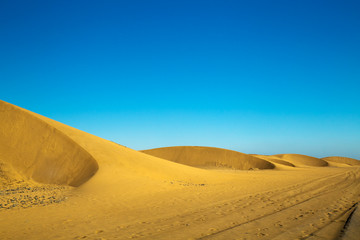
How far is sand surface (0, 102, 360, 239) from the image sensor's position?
20.0 feet

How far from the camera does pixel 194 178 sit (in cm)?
1758

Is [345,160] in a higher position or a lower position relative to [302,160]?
higher

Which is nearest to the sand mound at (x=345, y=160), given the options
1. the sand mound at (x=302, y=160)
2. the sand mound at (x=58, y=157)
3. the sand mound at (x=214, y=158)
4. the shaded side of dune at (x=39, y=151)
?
the sand mound at (x=302, y=160)

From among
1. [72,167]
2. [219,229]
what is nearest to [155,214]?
[219,229]

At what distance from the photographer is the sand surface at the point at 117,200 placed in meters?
6.09

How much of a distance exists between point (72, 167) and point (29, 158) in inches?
103

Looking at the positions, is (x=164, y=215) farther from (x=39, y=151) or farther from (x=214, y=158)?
(x=214, y=158)

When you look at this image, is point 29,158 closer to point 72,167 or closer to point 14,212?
point 72,167

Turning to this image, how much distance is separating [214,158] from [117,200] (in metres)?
30.4

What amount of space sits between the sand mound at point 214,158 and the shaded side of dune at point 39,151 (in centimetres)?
2561

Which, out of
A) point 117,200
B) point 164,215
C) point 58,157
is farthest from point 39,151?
point 164,215

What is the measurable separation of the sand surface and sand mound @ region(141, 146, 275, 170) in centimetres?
2078

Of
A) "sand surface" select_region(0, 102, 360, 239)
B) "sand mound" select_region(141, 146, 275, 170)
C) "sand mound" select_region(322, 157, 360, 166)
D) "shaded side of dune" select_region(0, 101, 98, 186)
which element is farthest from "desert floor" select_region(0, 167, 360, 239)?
"sand mound" select_region(322, 157, 360, 166)

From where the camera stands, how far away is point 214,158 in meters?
39.2
